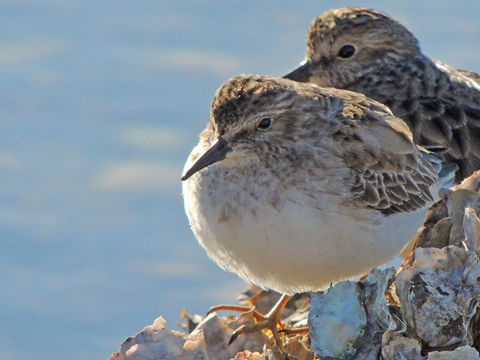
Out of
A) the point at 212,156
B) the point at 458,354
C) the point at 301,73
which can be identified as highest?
the point at 301,73

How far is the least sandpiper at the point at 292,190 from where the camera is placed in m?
5.54

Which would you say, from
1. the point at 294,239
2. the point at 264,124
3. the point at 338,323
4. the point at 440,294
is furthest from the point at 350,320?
the point at 264,124

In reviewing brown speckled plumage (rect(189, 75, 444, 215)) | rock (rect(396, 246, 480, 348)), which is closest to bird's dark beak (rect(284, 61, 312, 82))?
brown speckled plumage (rect(189, 75, 444, 215))

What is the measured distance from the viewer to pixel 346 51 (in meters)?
8.59

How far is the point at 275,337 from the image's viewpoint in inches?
208

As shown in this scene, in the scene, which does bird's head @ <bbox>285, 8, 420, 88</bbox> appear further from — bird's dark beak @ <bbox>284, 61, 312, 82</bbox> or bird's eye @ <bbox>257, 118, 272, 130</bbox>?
bird's eye @ <bbox>257, 118, 272, 130</bbox>

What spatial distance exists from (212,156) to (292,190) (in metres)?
0.43

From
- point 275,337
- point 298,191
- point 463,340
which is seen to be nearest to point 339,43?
point 298,191

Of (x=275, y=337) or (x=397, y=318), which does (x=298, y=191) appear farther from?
(x=397, y=318)

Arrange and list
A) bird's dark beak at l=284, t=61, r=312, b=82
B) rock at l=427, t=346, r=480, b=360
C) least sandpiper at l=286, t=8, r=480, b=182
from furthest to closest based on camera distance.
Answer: bird's dark beak at l=284, t=61, r=312, b=82 → least sandpiper at l=286, t=8, r=480, b=182 → rock at l=427, t=346, r=480, b=360

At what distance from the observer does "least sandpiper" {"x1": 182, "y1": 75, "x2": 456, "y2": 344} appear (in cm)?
554

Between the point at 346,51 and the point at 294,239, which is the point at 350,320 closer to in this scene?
the point at 294,239

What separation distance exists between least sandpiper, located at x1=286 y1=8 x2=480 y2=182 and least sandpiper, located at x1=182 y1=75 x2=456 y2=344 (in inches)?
77.8

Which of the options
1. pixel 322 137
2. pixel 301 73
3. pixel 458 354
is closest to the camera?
pixel 458 354
